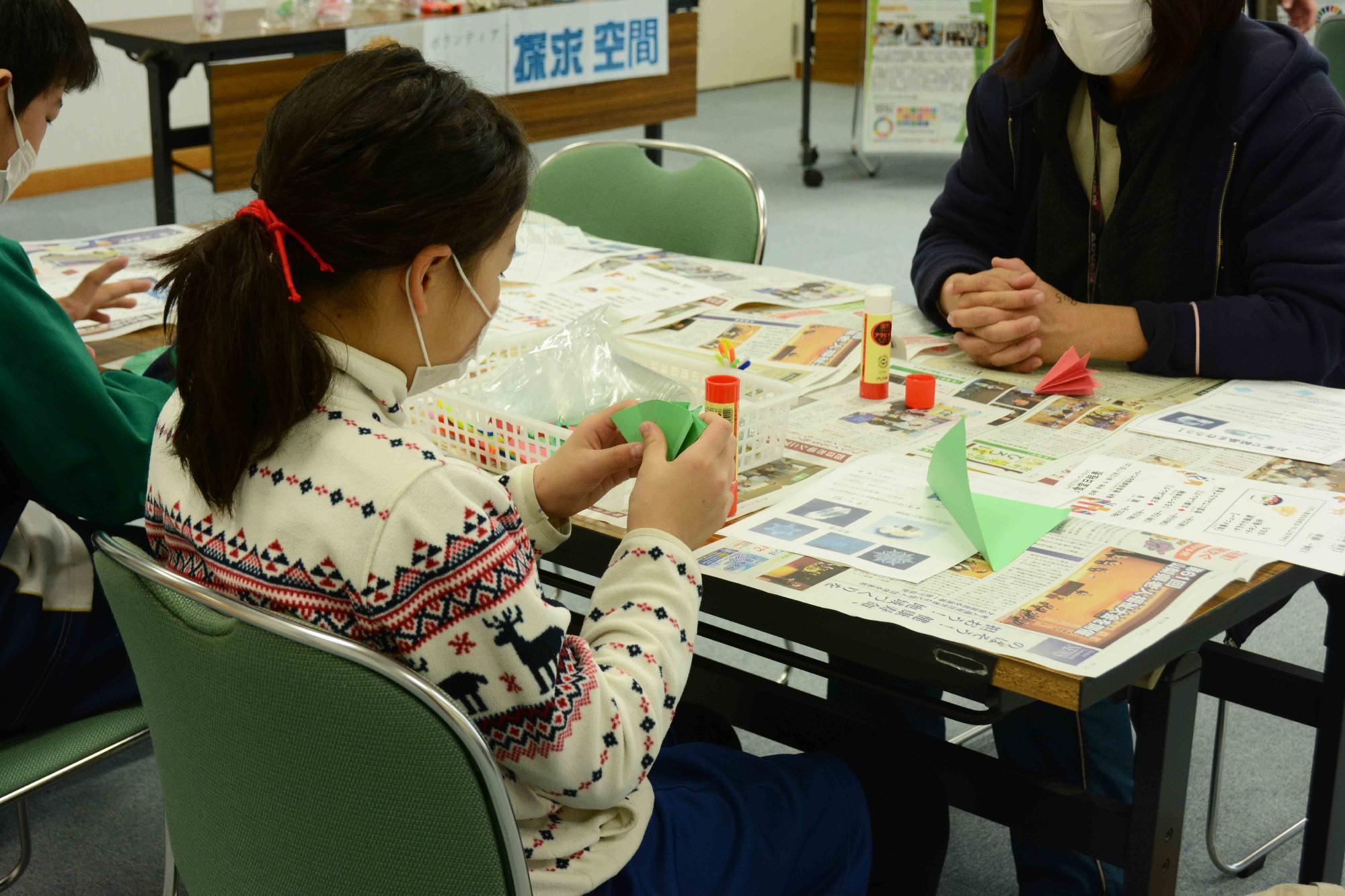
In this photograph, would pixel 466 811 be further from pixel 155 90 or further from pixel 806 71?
pixel 806 71

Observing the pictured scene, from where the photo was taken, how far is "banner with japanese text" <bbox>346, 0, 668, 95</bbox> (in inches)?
164

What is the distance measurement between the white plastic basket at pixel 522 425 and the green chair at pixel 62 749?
427mm

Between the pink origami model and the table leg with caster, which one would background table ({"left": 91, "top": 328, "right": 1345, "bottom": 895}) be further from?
the table leg with caster

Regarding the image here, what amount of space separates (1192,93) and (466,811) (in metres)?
1.33

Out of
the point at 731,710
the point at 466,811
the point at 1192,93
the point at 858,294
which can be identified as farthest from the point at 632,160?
the point at 466,811

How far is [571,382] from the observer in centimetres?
143

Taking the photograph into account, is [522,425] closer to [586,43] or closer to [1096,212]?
[1096,212]

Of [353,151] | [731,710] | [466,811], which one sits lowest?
[731,710]

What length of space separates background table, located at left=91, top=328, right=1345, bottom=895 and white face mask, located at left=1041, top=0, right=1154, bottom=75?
0.68 m

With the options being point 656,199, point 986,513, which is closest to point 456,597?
point 986,513

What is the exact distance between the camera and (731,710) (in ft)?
4.70

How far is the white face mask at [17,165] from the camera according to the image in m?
1.63

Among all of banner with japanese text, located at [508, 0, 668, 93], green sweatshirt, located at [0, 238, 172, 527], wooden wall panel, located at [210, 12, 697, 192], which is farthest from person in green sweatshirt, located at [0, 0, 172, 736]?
banner with japanese text, located at [508, 0, 668, 93]

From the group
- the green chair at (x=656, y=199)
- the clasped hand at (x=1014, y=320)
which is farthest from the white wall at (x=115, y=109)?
the clasped hand at (x=1014, y=320)
